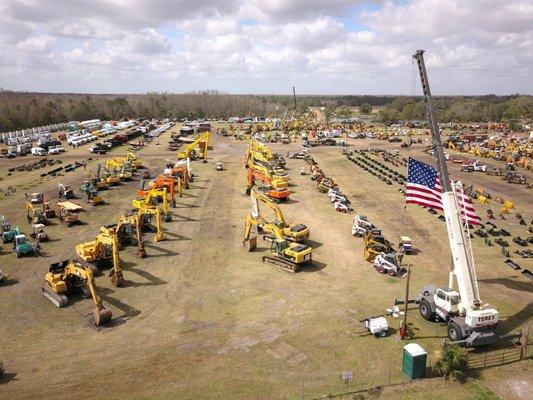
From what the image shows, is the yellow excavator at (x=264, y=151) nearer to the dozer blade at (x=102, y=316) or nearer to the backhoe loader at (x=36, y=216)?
the backhoe loader at (x=36, y=216)

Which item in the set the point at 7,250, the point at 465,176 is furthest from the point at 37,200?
the point at 465,176

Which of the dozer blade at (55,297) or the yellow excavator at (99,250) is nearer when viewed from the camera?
the dozer blade at (55,297)

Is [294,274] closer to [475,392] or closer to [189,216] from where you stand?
[475,392]

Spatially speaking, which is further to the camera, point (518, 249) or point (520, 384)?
point (518, 249)

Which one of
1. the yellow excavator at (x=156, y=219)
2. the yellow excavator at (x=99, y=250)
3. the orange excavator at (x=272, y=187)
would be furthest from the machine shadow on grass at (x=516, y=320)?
the orange excavator at (x=272, y=187)

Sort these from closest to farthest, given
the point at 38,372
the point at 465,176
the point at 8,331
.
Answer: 1. the point at 38,372
2. the point at 8,331
3. the point at 465,176

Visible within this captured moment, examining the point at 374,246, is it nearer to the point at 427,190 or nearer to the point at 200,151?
the point at 427,190
